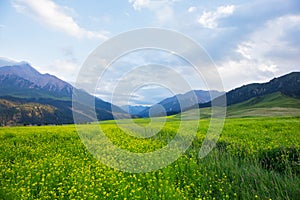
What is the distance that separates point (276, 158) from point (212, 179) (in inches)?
150

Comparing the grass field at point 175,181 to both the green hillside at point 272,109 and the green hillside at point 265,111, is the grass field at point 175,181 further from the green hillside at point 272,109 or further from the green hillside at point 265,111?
the green hillside at point 272,109

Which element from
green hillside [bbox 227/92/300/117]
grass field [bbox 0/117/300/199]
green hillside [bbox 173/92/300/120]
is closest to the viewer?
grass field [bbox 0/117/300/199]

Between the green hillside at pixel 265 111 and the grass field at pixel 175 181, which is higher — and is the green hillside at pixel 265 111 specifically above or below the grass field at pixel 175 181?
above

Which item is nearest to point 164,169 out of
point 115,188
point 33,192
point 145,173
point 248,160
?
point 145,173

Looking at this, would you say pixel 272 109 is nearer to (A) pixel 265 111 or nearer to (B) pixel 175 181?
(A) pixel 265 111

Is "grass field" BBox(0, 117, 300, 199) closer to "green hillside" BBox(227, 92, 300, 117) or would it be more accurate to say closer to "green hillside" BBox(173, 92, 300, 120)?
"green hillside" BBox(173, 92, 300, 120)

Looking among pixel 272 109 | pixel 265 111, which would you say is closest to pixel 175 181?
pixel 265 111

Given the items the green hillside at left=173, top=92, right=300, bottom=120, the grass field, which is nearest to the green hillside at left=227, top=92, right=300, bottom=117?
the green hillside at left=173, top=92, right=300, bottom=120

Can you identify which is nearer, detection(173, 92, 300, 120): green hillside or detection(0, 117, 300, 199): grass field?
detection(0, 117, 300, 199): grass field

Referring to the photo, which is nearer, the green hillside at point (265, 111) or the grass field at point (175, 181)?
the grass field at point (175, 181)

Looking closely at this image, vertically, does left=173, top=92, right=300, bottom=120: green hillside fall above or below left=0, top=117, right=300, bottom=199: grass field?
above

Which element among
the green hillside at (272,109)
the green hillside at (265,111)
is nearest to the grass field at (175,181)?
the green hillside at (265,111)

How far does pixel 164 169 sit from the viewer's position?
37.0ft

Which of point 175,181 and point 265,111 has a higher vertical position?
point 265,111
